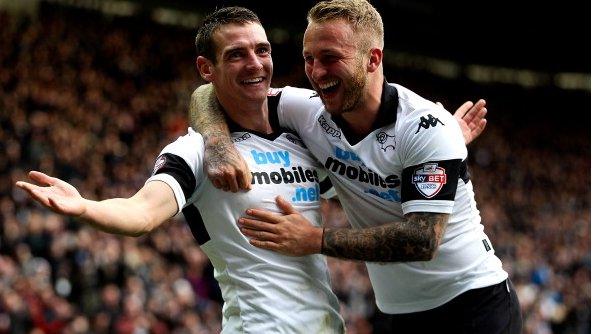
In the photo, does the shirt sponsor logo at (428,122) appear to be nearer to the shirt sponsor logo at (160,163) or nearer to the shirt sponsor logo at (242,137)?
the shirt sponsor logo at (242,137)

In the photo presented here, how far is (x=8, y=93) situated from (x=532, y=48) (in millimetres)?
24168

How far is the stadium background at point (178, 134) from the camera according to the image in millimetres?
11281

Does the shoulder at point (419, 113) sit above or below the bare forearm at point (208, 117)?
above

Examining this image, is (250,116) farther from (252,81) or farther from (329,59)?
(329,59)

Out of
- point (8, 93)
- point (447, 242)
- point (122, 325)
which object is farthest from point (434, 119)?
point (8, 93)

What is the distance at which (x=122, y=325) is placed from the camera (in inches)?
429

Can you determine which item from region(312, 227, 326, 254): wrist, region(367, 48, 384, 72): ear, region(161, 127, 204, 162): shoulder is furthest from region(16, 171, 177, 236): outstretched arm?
region(367, 48, 384, 72): ear

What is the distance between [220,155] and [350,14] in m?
0.84

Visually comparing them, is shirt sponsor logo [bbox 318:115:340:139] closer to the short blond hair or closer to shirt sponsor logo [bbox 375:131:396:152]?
shirt sponsor logo [bbox 375:131:396:152]

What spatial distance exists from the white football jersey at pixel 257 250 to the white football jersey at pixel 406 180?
0.21 meters

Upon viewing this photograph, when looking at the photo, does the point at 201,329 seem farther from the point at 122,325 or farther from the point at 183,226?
the point at 183,226

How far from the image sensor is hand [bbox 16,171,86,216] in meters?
3.42

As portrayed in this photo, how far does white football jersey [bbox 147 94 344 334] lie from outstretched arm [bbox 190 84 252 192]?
51 mm

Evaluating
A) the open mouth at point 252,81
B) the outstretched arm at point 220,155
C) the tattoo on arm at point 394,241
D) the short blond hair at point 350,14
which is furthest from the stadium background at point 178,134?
the short blond hair at point 350,14
